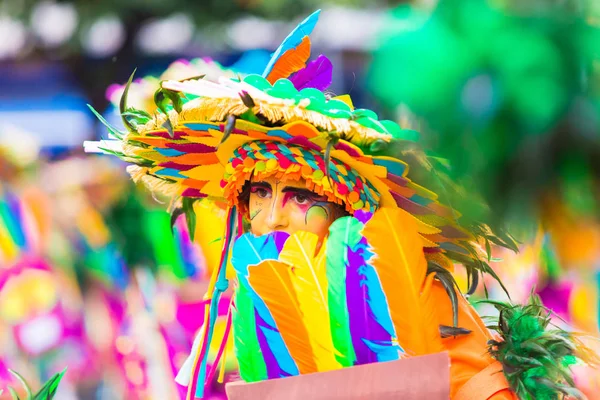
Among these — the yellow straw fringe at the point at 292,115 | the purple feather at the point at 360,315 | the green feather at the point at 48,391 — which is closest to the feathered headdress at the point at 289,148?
the yellow straw fringe at the point at 292,115

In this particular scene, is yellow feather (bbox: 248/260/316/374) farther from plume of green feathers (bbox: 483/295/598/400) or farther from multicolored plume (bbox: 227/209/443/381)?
plume of green feathers (bbox: 483/295/598/400)

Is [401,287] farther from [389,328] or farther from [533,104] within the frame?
[533,104]

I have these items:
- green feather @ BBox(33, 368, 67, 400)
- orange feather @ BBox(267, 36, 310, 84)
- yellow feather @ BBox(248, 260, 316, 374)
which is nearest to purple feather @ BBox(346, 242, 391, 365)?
yellow feather @ BBox(248, 260, 316, 374)

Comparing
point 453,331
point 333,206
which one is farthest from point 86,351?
point 453,331

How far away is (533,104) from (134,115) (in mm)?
1587

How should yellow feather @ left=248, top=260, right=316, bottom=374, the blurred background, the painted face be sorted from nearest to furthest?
1. the blurred background
2. yellow feather @ left=248, top=260, right=316, bottom=374
3. the painted face

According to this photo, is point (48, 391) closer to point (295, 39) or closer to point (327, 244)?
point (327, 244)

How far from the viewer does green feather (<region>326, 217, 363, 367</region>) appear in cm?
162

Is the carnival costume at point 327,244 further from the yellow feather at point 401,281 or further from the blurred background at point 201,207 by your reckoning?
the blurred background at point 201,207

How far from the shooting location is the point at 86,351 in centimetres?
374

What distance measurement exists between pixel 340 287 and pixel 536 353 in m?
0.48

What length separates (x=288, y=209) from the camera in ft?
6.68

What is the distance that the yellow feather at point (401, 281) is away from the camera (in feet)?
5.31

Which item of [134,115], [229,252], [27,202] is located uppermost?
[134,115]
